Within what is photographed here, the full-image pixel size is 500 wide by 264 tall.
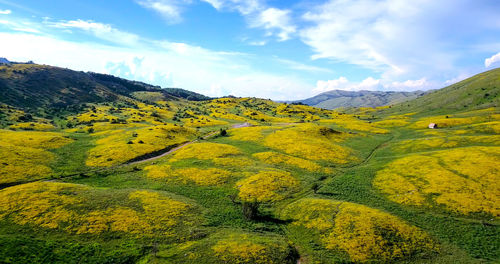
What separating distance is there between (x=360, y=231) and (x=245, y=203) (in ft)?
68.3

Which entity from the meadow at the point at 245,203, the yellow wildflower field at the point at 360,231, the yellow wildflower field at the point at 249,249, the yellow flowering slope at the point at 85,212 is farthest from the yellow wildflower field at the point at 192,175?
the yellow wildflower field at the point at 249,249

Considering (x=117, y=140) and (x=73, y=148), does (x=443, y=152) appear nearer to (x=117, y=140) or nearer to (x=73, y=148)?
(x=117, y=140)

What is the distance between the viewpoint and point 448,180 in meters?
57.6

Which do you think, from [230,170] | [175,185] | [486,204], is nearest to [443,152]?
[486,204]

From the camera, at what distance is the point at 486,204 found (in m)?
47.2

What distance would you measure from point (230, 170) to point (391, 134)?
3899 inches

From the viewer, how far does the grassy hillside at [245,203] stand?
35344 mm

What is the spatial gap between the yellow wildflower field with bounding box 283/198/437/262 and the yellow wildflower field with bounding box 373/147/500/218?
12480 millimetres

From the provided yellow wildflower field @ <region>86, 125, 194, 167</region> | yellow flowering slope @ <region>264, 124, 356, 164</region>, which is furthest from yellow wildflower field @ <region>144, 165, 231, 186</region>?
yellow flowering slope @ <region>264, 124, 356, 164</region>

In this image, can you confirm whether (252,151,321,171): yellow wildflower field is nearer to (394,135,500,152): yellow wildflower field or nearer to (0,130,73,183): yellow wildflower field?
(394,135,500,152): yellow wildflower field

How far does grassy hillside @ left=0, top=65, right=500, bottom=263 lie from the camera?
116 ft

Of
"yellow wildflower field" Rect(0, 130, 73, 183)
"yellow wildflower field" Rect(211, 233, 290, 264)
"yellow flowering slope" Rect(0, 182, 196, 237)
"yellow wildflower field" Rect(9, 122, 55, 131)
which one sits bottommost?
"yellow wildflower field" Rect(211, 233, 290, 264)

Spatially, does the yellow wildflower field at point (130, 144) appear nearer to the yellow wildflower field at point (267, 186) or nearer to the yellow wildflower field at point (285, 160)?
the yellow wildflower field at point (285, 160)

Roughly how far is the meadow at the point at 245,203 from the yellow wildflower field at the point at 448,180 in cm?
29
